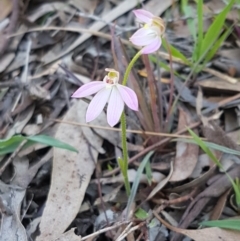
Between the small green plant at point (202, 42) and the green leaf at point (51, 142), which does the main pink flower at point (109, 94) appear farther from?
the small green plant at point (202, 42)

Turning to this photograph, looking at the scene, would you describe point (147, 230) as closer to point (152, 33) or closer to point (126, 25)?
point (152, 33)

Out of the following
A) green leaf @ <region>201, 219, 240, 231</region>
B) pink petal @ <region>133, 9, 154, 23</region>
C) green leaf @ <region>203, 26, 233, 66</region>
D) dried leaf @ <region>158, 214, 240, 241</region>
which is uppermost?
pink petal @ <region>133, 9, 154, 23</region>

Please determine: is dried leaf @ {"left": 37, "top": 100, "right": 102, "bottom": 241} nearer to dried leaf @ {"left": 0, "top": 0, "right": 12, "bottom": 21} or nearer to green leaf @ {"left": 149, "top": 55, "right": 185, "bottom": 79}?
green leaf @ {"left": 149, "top": 55, "right": 185, "bottom": 79}

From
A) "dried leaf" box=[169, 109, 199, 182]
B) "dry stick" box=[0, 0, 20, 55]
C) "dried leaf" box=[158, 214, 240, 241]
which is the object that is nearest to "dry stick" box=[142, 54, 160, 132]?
"dried leaf" box=[169, 109, 199, 182]

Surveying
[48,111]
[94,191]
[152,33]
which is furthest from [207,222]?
[48,111]

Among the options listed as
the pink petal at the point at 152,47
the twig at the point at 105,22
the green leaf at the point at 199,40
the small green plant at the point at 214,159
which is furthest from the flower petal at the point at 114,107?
the twig at the point at 105,22

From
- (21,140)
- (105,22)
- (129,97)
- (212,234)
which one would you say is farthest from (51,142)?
(105,22)
